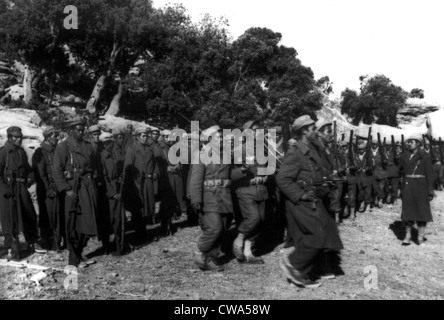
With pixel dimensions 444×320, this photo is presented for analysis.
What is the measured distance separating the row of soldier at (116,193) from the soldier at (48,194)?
0.02m

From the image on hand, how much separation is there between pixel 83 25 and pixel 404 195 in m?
24.7

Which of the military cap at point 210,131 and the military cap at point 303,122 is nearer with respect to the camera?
the military cap at point 303,122

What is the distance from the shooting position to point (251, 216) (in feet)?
23.3

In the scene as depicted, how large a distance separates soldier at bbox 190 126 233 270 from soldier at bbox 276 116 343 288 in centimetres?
105

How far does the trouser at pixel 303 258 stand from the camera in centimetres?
584

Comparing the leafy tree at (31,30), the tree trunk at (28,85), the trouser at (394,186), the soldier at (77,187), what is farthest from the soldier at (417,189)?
the tree trunk at (28,85)

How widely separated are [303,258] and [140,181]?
4.55 metres

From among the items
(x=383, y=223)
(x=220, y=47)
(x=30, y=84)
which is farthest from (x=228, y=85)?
(x=383, y=223)

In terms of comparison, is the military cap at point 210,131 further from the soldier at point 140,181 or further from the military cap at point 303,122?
the soldier at point 140,181

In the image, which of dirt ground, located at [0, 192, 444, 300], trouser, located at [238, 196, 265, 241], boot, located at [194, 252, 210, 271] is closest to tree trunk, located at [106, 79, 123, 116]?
dirt ground, located at [0, 192, 444, 300]

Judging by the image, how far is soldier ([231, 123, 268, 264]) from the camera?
7.14 metres

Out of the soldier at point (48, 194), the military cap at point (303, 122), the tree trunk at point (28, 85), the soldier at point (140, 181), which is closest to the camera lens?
the military cap at point (303, 122)

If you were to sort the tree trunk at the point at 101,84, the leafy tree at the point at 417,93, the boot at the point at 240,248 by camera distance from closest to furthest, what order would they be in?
1. the boot at the point at 240,248
2. the tree trunk at the point at 101,84
3. the leafy tree at the point at 417,93

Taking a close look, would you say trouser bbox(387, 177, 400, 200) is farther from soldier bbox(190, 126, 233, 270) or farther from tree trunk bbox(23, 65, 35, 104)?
tree trunk bbox(23, 65, 35, 104)
